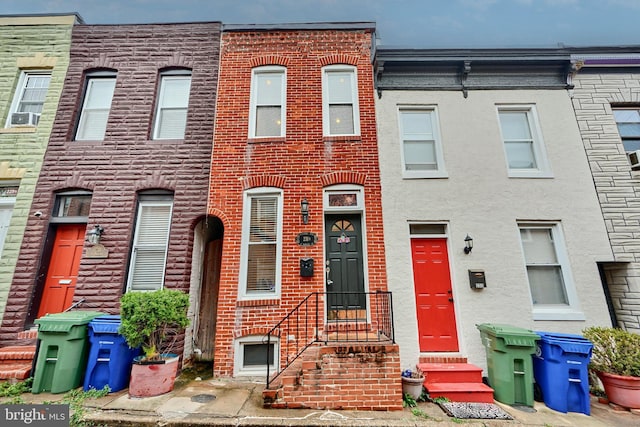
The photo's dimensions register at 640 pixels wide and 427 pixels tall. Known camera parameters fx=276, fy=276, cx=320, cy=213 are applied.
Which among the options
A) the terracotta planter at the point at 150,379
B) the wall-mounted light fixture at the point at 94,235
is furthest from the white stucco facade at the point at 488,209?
the wall-mounted light fixture at the point at 94,235

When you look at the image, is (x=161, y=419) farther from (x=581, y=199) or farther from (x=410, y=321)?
(x=581, y=199)

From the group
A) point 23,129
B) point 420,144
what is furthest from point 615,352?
point 23,129

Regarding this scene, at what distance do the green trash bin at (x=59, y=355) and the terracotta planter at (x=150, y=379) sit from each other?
104 centimetres

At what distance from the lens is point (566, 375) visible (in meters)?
4.31

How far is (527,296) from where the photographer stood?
5.43 meters

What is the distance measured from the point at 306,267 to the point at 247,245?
137 centimetres

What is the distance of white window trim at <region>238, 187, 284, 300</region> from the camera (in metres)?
5.54

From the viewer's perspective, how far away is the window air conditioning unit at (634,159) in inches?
235

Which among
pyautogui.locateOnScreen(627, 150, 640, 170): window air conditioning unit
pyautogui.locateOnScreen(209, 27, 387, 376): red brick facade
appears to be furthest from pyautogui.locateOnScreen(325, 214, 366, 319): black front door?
pyautogui.locateOnScreen(627, 150, 640, 170): window air conditioning unit

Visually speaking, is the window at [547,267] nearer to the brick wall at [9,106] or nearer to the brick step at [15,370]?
the brick step at [15,370]

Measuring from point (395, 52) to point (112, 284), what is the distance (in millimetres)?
7904

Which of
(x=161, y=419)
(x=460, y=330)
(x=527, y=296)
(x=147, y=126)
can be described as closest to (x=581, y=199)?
(x=527, y=296)

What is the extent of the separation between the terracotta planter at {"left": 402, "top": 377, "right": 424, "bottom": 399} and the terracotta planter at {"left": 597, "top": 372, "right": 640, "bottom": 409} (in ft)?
9.97

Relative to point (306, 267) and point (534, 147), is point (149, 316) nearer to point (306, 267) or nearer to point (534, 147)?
point (306, 267)
